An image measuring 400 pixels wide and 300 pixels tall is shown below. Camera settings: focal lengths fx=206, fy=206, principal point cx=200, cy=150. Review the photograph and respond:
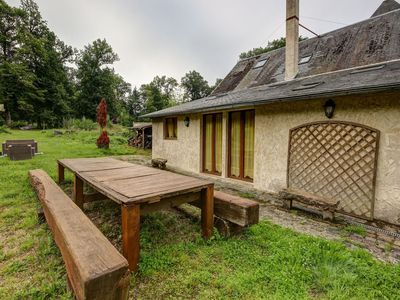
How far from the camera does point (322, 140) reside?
4.34 metres

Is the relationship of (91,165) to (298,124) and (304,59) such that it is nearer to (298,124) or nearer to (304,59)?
(298,124)

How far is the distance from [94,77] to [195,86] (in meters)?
20.2

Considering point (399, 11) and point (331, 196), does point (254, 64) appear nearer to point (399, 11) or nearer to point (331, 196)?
point (399, 11)

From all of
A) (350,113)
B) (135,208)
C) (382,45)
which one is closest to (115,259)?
(135,208)

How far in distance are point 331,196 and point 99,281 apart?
4.41m

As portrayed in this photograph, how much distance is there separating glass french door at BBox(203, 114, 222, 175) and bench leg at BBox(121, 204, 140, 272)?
5033mm

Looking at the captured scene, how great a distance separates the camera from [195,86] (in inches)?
1783

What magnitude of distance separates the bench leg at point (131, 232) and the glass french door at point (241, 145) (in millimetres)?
4479

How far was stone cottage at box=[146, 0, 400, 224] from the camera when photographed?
3607 millimetres

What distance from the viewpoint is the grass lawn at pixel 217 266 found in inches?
73.4

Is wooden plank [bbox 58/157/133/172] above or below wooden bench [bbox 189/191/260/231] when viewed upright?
above

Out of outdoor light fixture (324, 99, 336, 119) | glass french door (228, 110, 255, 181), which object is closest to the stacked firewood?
glass french door (228, 110, 255, 181)

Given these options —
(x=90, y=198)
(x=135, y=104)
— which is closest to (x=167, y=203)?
(x=90, y=198)

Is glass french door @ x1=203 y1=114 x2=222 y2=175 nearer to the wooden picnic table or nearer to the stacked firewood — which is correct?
the wooden picnic table
